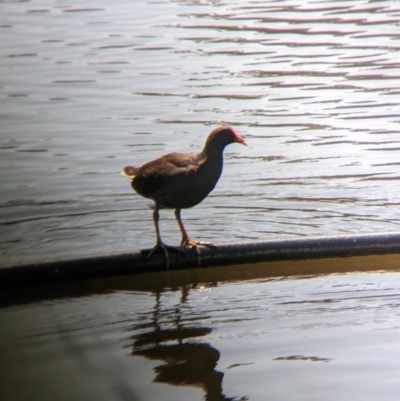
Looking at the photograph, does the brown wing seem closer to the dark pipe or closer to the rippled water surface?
the dark pipe

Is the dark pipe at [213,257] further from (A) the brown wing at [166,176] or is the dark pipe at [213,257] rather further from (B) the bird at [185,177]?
(A) the brown wing at [166,176]

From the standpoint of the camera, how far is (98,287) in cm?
655

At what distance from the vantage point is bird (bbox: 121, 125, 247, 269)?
21.7ft

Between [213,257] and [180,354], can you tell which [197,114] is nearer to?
[213,257]

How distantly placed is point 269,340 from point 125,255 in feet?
3.67

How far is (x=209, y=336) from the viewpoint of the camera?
5.67 meters

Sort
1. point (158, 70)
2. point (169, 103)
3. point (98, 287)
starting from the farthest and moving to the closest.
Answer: point (158, 70)
point (169, 103)
point (98, 287)

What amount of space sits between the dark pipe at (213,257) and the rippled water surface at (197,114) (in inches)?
39.3

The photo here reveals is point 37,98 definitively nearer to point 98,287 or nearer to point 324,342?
point 98,287

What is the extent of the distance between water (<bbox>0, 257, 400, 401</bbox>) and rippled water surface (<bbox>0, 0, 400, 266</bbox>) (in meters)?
0.92

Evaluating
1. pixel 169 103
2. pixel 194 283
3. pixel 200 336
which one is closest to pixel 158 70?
pixel 169 103

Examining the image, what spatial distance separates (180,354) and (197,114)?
5464mm

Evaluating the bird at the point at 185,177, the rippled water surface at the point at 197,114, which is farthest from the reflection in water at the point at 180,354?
the rippled water surface at the point at 197,114

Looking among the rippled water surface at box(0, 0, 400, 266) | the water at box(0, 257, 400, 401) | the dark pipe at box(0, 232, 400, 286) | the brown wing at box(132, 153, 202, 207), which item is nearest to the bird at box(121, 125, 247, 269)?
the brown wing at box(132, 153, 202, 207)
